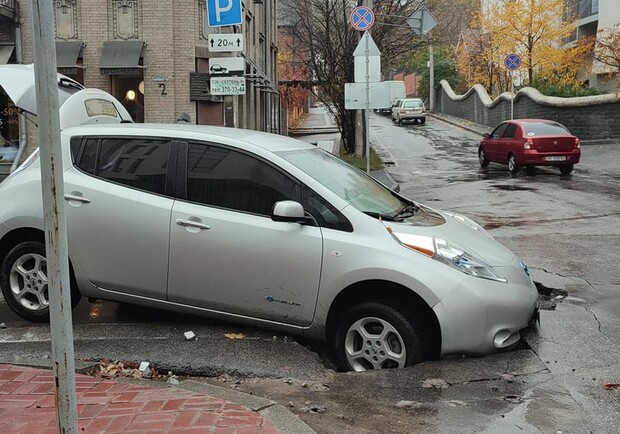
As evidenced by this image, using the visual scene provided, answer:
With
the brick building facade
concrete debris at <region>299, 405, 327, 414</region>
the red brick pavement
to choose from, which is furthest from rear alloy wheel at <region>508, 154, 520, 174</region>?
the red brick pavement

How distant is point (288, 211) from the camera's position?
463 cm

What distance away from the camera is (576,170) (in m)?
19.2

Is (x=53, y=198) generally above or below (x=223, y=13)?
below

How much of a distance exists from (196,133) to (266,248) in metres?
1.18

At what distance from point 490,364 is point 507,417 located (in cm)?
78

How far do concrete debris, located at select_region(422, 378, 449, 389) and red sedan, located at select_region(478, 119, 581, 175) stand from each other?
15028mm

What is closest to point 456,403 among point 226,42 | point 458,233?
point 458,233

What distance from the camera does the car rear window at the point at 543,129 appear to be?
18.5 metres

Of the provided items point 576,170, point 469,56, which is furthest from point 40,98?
point 469,56

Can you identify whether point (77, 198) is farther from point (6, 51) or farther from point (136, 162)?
point (6, 51)

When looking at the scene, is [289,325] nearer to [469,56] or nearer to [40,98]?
[40,98]

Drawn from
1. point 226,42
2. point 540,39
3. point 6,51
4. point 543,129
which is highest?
point 540,39

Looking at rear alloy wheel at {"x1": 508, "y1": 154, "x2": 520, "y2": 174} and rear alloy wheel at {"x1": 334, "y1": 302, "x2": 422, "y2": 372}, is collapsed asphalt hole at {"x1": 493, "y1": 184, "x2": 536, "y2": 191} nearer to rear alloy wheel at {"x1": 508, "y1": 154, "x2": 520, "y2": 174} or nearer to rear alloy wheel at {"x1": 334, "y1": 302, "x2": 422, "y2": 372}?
rear alloy wheel at {"x1": 508, "y1": 154, "x2": 520, "y2": 174}

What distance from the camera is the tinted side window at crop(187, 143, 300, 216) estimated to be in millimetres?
4969
